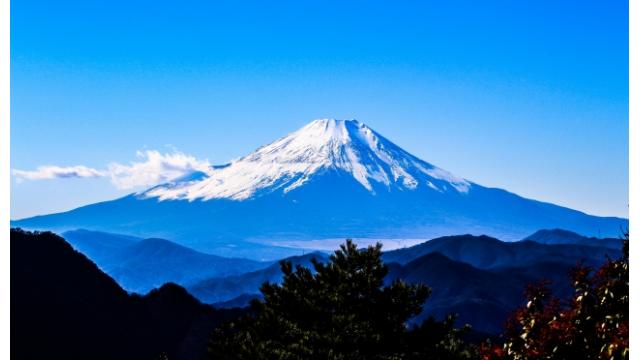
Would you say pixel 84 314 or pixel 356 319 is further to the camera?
pixel 84 314

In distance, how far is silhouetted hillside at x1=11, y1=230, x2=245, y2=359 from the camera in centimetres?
4737

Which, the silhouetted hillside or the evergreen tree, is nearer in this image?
the evergreen tree

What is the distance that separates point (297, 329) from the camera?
23.1 metres

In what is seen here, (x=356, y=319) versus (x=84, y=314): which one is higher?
(x=356, y=319)

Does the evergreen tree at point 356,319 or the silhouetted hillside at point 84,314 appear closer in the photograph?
the evergreen tree at point 356,319

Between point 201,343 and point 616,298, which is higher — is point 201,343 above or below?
below

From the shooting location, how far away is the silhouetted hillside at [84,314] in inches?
1865

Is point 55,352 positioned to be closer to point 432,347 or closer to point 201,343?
point 201,343

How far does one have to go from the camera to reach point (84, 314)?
5331cm

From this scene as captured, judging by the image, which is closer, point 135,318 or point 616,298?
point 616,298
